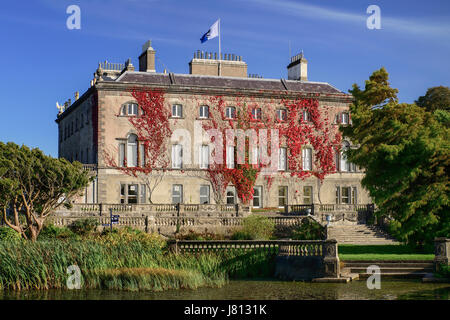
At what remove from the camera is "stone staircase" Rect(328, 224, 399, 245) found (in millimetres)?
39344

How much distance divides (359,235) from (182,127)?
17.7 metres

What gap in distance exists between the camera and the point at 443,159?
31.7 metres

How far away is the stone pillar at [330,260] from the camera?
83.1ft

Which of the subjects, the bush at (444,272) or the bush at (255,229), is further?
the bush at (255,229)

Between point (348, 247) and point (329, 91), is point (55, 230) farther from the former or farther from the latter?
point (329, 91)

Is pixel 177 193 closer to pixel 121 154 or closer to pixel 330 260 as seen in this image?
pixel 121 154

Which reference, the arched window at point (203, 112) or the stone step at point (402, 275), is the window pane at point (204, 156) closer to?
the arched window at point (203, 112)

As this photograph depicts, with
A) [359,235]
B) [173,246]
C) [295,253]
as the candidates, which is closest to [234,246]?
Result: [173,246]

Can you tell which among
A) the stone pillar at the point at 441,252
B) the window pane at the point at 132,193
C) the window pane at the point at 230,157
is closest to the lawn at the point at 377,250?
the stone pillar at the point at 441,252

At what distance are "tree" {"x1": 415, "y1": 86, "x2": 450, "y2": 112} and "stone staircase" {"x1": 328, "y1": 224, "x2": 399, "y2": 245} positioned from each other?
18812 millimetres

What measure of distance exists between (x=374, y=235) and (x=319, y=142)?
14.8 m

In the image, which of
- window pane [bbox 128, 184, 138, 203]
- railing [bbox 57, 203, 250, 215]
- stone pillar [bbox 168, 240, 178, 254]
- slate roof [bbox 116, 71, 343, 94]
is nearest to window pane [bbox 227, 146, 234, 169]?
slate roof [bbox 116, 71, 343, 94]

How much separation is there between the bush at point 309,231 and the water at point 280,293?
47.5ft

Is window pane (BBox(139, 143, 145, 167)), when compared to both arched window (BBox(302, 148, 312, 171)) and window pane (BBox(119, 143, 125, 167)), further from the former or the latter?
arched window (BBox(302, 148, 312, 171))
